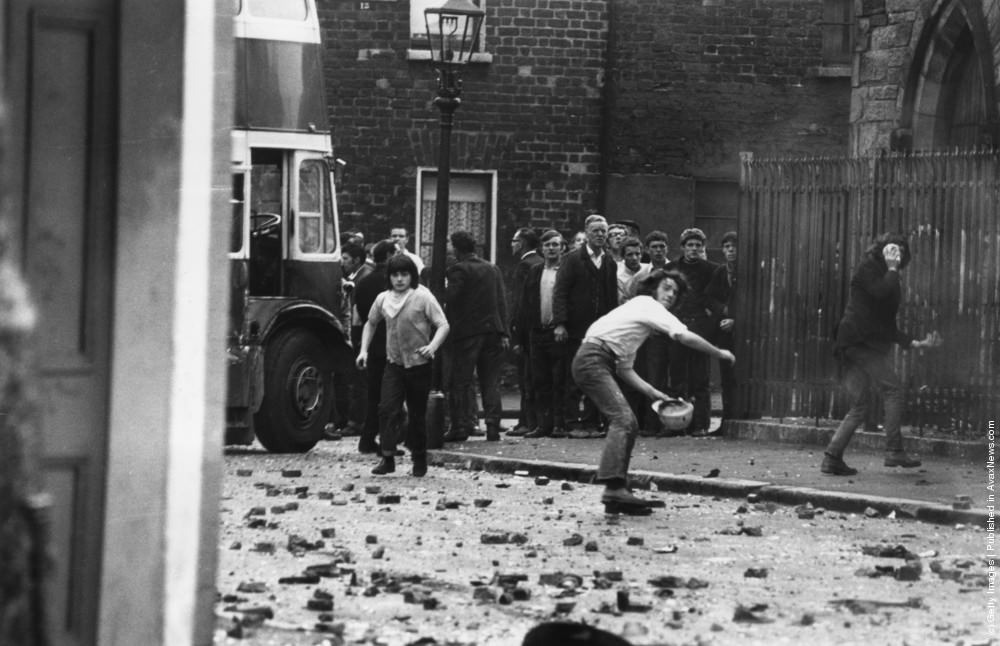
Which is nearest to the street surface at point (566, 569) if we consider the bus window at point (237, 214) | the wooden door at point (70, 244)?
the wooden door at point (70, 244)

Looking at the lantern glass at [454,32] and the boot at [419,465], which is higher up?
the lantern glass at [454,32]

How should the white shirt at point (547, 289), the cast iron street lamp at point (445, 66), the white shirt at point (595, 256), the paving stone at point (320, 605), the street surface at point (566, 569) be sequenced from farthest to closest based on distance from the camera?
the white shirt at point (547, 289), the white shirt at point (595, 256), the cast iron street lamp at point (445, 66), the paving stone at point (320, 605), the street surface at point (566, 569)

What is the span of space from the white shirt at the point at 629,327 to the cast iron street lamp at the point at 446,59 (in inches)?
193

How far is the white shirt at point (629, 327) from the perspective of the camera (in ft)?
44.5

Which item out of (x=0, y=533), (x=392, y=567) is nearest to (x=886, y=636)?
(x=392, y=567)

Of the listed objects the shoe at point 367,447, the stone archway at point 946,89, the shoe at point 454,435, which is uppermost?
the stone archway at point 946,89

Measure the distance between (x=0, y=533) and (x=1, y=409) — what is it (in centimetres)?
21

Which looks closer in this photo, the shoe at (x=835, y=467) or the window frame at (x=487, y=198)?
the shoe at (x=835, y=467)

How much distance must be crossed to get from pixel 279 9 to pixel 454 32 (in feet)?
6.06

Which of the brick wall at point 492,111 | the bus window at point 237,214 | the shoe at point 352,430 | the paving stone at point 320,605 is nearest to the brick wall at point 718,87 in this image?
the brick wall at point 492,111

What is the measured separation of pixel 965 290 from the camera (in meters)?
17.1

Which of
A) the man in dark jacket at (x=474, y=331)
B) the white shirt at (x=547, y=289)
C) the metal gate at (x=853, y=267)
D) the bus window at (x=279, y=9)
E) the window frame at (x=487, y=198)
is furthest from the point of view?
the window frame at (x=487, y=198)

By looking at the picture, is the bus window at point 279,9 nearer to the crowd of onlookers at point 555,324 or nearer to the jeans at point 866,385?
the crowd of onlookers at point 555,324

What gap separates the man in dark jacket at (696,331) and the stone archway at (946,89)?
2.69m
